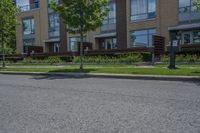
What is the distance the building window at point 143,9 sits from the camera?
3094 centimetres

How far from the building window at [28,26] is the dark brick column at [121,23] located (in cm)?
1568

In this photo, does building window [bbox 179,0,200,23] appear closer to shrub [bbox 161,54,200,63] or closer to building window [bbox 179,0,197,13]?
building window [bbox 179,0,197,13]

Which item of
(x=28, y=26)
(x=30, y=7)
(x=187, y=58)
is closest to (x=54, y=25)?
(x=28, y=26)

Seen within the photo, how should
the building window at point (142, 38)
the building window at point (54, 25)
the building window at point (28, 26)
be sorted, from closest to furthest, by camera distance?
the building window at point (142, 38) < the building window at point (54, 25) < the building window at point (28, 26)

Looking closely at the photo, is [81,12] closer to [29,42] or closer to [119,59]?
[119,59]

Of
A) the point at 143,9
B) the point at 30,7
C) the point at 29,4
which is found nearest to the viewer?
the point at 143,9

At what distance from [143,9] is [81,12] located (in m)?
14.0

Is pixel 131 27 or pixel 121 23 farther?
pixel 121 23

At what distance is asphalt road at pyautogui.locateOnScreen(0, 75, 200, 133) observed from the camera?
5633mm

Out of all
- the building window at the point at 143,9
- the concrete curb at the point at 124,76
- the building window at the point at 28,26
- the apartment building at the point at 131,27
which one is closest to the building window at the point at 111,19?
the apartment building at the point at 131,27

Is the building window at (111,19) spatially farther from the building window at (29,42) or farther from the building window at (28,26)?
the building window at (29,42)

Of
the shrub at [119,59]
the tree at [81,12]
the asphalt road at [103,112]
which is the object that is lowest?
the asphalt road at [103,112]

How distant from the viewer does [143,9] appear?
3166 cm

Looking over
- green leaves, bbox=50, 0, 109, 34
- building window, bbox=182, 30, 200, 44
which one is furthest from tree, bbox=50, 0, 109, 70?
building window, bbox=182, 30, 200, 44
